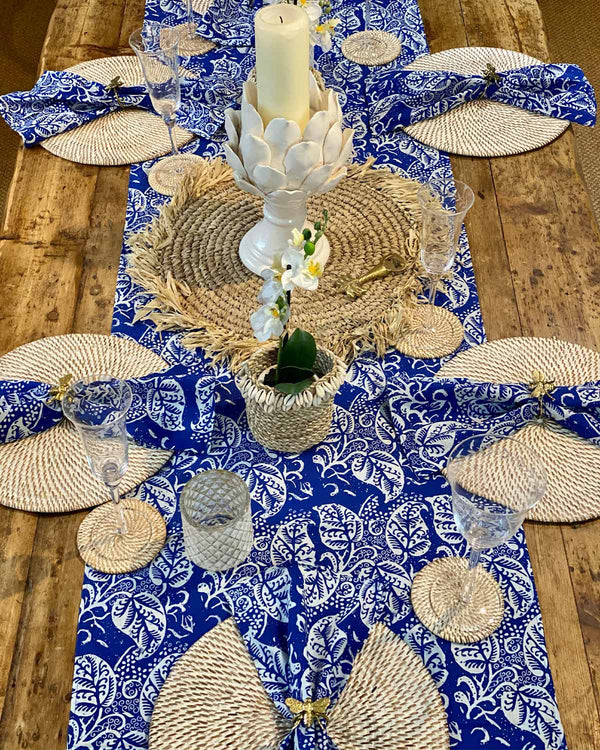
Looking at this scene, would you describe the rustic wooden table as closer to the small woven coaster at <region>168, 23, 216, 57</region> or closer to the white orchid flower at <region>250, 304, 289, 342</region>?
the small woven coaster at <region>168, 23, 216, 57</region>

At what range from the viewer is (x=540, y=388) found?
47.4 inches

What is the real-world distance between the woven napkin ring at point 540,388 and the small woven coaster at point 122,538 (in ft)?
1.77

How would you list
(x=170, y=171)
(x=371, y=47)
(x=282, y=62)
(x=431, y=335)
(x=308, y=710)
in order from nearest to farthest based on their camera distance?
(x=308, y=710) < (x=282, y=62) < (x=431, y=335) < (x=170, y=171) < (x=371, y=47)

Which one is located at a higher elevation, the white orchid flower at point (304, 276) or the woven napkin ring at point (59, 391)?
the white orchid flower at point (304, 276)

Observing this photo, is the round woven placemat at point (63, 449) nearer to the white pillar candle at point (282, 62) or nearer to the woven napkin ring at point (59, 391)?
the woven napkin ring at point (59, 391)

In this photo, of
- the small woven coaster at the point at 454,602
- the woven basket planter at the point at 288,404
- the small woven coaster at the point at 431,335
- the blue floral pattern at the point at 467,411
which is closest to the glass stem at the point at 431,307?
the small woven coaster at the point at 431,335

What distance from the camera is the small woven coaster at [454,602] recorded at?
100cm

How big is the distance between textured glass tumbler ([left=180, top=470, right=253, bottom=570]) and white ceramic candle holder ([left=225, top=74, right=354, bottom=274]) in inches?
17.2

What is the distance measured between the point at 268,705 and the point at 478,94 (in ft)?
4.12

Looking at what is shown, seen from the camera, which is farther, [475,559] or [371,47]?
[371,47]

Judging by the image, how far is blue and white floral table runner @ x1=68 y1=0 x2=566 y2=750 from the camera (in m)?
0.95

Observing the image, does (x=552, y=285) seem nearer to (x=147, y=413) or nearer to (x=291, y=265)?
(x=291, y=265)

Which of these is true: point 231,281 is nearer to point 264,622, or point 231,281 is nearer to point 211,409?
point 211,409

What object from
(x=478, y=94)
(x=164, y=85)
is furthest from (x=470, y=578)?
(x=478, y=94)
